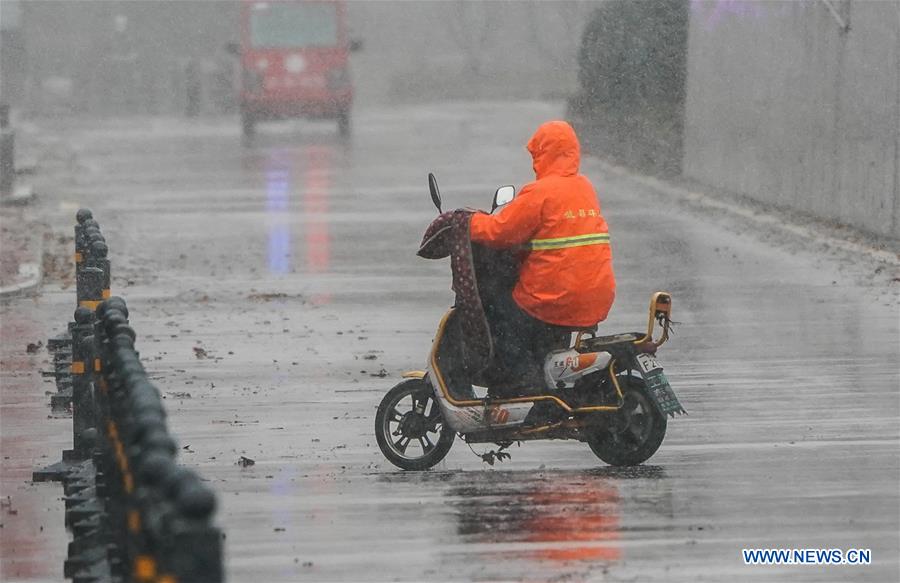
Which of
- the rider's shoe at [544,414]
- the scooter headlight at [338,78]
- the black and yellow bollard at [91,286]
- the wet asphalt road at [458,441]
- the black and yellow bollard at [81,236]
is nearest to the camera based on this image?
the wet asphalt road at [458,441]

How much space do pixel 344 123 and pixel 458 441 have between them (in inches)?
1184

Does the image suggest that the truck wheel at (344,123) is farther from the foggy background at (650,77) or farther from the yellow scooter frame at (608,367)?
the yellow scooter frame at (608,367)

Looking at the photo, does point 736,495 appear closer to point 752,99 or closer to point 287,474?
point 287,474

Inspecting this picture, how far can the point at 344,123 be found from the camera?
131ft

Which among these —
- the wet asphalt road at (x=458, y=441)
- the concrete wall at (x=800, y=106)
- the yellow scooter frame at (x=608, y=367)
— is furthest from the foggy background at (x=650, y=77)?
the yellow scooter frame at (x=608, y=367)

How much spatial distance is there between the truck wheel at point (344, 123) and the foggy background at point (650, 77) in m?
4.66

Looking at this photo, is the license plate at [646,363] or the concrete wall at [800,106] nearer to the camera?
the license plate at [646,363]

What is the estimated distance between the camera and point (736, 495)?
8430 mm

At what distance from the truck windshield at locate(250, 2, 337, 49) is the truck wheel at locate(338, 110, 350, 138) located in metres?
2.79

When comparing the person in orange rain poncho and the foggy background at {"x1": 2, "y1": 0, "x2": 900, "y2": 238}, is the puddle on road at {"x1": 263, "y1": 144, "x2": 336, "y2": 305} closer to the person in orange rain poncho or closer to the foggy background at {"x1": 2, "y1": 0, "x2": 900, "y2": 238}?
the foggy background at {"x1": 2, "y1": 0, "x2": 900, "y2": 238}

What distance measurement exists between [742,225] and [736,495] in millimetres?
13414

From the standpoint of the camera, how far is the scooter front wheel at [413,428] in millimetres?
9234

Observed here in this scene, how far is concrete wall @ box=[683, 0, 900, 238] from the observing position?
19359mm

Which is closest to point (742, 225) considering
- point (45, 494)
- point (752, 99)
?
point (752, 99)
